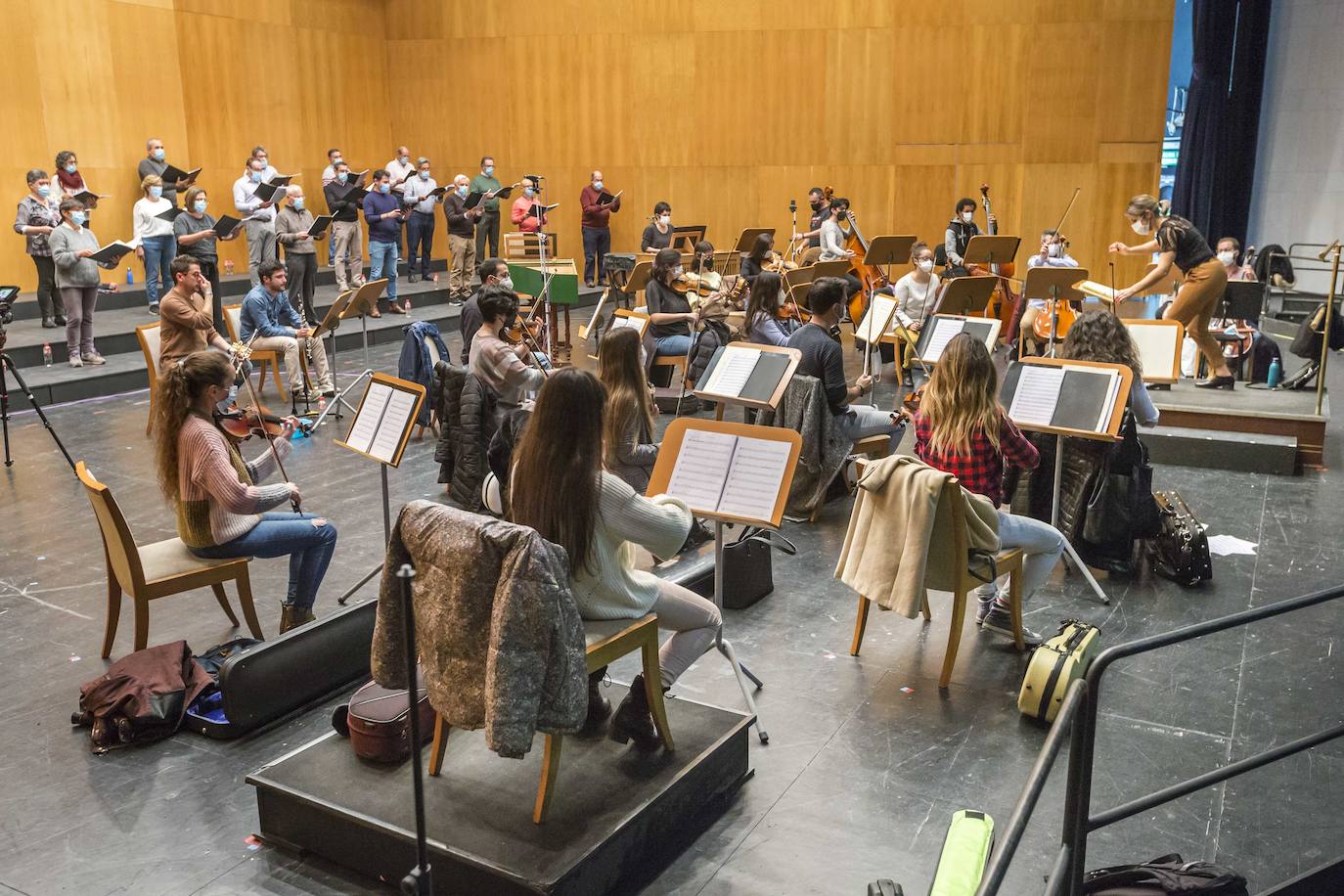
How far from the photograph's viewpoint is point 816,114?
52.6 feet

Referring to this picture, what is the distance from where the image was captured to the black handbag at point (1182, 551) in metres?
5.22

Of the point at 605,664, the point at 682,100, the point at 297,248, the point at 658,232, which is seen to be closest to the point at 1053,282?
the point at 605,664

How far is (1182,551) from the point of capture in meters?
5.22

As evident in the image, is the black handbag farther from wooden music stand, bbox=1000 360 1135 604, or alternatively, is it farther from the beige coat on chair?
the beige coat on chair

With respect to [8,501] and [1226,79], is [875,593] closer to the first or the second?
[8,501]

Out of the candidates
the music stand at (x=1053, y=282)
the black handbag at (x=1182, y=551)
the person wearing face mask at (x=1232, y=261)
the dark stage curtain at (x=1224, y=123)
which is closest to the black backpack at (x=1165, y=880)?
the black handbag at (x=1182, y=551)

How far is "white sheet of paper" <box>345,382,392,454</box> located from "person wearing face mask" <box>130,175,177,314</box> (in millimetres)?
7993

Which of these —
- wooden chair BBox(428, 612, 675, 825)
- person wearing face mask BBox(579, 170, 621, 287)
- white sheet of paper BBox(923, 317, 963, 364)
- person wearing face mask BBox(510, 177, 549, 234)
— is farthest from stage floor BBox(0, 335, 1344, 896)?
person wearing face mask BBox(579, 170, 621, 287)

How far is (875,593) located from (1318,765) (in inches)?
59.7

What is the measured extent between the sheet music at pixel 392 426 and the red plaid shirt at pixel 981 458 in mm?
2028

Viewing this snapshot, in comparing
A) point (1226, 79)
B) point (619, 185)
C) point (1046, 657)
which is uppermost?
point (1226, 79)

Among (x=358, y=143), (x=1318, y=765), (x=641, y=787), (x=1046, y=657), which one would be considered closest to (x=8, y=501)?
(x=641, y=787)

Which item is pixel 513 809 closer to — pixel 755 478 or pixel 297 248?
pixel 755 478

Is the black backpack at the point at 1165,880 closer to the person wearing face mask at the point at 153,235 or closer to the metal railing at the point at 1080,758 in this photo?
the metal railing at the point at 1080,758
